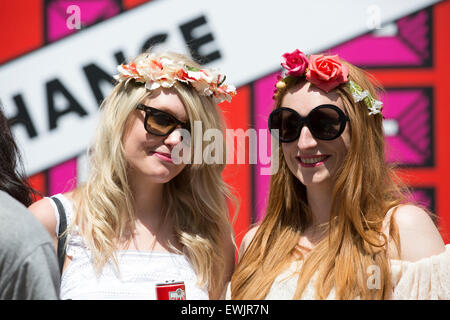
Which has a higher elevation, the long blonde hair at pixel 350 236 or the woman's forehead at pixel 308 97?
the woman's forehead at pixel 308 97

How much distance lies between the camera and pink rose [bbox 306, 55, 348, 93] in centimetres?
231

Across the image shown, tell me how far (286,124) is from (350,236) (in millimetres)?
601

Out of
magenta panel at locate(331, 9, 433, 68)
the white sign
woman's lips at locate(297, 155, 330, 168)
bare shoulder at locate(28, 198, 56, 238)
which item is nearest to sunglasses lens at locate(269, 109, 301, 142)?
woman's lips at locate(297, 155, 330, 168)

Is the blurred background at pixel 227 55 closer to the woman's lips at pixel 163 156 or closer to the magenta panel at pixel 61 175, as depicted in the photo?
the magenta panel at pixel 61 175

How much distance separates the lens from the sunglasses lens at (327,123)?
229 cm

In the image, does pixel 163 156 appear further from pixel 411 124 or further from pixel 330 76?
pixel 411 124

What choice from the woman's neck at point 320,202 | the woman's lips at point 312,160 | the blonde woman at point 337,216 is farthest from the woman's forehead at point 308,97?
the woman's neck at point 320,202

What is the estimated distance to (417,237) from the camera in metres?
2.11

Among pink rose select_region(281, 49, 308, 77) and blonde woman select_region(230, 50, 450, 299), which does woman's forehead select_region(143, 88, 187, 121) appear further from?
pink rose select_region(281, 49, 308, 77)

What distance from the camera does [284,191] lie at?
2631mm

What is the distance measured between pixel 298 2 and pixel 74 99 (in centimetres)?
189

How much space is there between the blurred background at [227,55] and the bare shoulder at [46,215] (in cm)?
147

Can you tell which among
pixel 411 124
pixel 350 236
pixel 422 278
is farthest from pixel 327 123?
Answer: pixel 411 124
